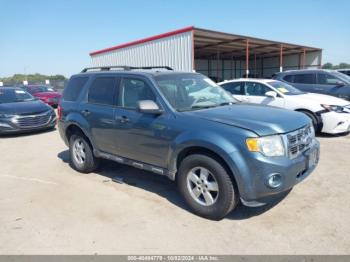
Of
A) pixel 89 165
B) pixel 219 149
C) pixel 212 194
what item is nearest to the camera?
→ pixel 219 149

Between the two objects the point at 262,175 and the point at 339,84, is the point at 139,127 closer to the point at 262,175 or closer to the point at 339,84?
the point at 262,175

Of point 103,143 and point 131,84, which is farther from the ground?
point 131,84

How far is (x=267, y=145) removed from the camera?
Result: 3311mm

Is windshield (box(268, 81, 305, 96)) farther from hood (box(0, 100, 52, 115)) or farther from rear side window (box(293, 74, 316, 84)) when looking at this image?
hood (box(0, 100, 52, 115))

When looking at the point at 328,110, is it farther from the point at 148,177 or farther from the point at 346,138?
the point at 148,177

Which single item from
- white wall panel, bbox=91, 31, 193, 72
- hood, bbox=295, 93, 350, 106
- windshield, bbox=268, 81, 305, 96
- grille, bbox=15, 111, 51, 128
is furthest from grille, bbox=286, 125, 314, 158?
white wall panel, bbox=91, 31, 193, 72

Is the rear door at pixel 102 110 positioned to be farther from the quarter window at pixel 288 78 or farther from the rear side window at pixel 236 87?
the quarter window at pixel 288 78

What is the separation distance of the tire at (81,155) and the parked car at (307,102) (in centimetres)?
512

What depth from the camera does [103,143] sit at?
5.05 m

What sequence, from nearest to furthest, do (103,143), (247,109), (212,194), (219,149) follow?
(219,149) → (212,194) → (247,109) → (103,143)

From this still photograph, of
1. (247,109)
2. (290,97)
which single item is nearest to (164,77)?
(247,109)

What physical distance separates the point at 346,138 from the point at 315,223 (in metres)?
5.19

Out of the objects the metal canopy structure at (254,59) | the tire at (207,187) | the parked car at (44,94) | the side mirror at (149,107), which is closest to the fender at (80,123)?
the side mirror at (149,107)

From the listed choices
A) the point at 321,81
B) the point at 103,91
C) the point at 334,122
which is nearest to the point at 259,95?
the point at 334,122
